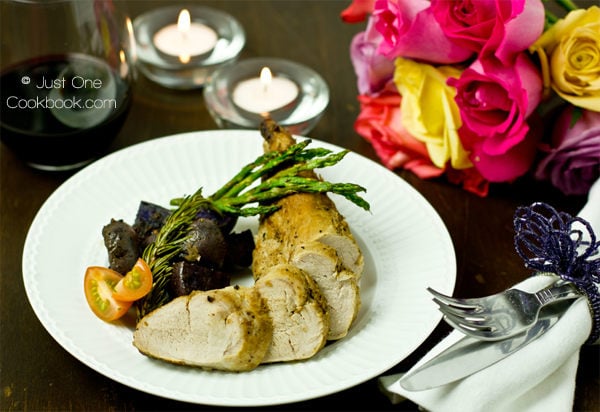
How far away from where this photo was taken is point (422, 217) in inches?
89.9

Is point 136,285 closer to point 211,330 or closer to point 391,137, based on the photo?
point 211,330

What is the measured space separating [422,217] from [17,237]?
1148 millimetres

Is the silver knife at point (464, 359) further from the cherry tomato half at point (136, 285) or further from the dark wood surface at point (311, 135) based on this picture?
the cherry tomato half at point (136, 285)

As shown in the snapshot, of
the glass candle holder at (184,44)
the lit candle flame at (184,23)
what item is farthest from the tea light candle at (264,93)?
the lit candle flame at (184,23)

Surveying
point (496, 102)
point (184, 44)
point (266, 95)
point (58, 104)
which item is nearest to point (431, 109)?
point (496, 102)

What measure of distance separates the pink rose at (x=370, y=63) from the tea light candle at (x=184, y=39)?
615 mm

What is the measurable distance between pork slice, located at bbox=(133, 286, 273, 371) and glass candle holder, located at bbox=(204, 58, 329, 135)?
1.08 metres

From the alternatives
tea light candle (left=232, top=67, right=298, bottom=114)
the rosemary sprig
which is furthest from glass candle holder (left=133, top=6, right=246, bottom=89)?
the rosemary sprig

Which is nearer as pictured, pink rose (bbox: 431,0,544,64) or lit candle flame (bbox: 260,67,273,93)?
pink rose (bbox: 431,0,544,64)

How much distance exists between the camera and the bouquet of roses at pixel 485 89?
2.38 metres

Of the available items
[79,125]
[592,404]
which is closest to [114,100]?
[79,125]

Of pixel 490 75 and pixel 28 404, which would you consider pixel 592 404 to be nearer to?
pixel 490 75

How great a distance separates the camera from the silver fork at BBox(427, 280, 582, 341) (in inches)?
71.0

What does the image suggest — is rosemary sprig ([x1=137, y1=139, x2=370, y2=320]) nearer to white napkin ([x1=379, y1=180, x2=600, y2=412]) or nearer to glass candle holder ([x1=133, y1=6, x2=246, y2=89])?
white napkin ([x1=379, y1=180, x2=600, y2=412])
